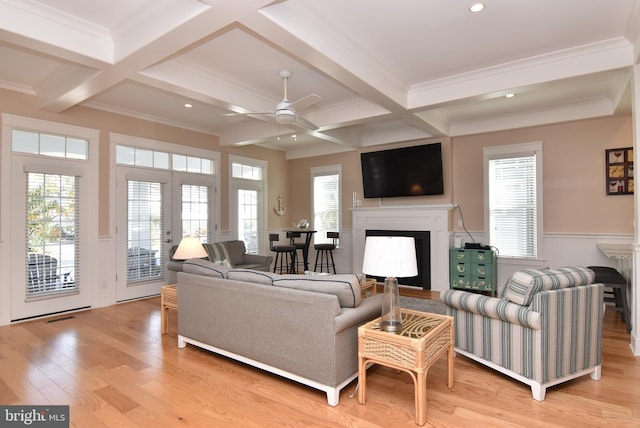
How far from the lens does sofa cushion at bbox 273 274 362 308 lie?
268cm

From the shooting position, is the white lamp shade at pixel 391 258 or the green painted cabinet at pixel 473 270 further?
the green painted cabinet at pixel 473 270

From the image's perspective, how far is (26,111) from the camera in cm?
458

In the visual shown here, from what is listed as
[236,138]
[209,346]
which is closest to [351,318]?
[209,346]

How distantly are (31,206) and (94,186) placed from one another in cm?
79

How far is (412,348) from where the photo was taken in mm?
2291

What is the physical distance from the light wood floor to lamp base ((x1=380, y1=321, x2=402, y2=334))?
533mm

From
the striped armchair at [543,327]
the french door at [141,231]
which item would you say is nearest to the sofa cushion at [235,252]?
the french door at [141,231]

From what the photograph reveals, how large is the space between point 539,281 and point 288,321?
187cm

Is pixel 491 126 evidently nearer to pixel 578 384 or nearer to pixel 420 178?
pixel 420 178

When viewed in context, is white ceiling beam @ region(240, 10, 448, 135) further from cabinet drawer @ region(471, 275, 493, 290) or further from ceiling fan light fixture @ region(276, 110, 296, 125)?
cabinet drawer @ region(471, 275, 493, 290)

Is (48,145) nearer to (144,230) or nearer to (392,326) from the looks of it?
(144,230)

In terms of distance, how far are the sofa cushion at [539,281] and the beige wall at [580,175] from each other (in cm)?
303

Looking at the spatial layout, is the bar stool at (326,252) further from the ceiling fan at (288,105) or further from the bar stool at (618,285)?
the bar stool at (618,285)

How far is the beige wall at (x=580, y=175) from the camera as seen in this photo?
16.6ft
